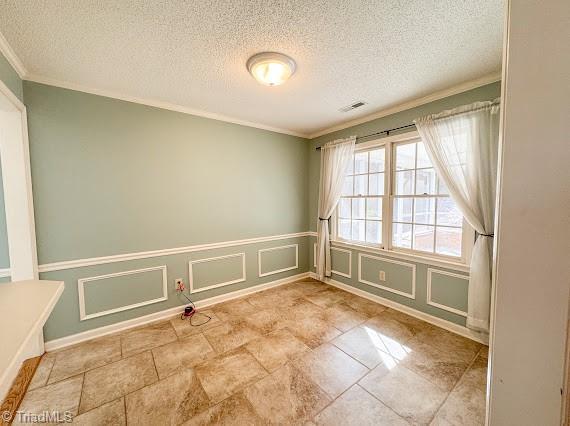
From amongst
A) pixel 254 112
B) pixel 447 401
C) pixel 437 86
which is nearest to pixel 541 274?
pixel 447 401

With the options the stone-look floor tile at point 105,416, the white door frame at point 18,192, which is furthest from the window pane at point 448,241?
the white door frame at point 18,192

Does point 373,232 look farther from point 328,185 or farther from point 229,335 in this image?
point 229,335

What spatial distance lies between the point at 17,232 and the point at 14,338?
69.1 inches

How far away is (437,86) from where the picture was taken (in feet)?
7.33

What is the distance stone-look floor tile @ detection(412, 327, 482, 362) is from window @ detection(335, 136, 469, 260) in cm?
79

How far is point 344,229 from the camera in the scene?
3.54 m

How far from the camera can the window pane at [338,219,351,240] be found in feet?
11.4

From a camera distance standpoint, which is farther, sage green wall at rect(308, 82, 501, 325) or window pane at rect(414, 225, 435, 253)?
window pane at rect(414, 225, 435, 253)

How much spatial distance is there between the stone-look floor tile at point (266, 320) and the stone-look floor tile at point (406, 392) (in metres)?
1.02

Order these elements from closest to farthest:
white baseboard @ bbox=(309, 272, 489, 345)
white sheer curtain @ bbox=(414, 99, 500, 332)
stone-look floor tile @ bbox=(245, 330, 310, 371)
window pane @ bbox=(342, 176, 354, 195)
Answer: stone-look floor tile @ bbox=(245, 330, 310, 371) < white sheer curtain @ bbox=(414, 99, 500, 332) < white baseboard @ bbox=(309, 272, 489, 345) < window pane @ bbox=(342, 176, 354, 195)

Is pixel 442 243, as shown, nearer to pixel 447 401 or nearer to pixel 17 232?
pixel 447 401

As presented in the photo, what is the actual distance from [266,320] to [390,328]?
1.37m

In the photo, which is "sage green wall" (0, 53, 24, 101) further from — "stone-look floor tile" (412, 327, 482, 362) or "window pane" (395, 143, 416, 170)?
"stone-look floor tile" (412, 327, 482, 362)

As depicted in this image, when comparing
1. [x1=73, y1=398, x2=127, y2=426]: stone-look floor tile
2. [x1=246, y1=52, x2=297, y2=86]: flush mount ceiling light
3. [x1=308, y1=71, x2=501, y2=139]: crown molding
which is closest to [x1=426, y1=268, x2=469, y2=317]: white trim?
[x1=308, y1=71, x2=501, y2=139]: crown molding
